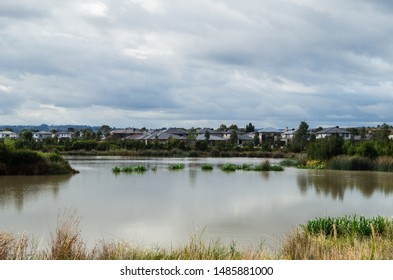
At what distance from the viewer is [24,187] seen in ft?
56.5

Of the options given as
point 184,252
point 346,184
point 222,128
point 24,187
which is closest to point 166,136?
point 222,128

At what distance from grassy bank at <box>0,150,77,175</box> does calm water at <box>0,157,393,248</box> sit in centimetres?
120

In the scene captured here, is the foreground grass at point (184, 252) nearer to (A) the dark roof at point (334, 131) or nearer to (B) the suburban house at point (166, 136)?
(B) the suburban house at point (166, 136)

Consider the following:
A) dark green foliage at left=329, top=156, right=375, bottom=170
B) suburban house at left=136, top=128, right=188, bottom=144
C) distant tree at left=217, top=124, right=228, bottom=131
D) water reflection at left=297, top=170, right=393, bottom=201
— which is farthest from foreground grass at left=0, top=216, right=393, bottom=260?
distant tree at left=217, top=124, right=228, bottom=131

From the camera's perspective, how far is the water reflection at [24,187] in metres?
13.9

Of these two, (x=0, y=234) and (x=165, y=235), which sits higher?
(x=0, y=234)

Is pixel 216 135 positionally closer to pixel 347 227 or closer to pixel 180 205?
pixel 180 205

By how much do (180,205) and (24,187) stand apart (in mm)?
6608

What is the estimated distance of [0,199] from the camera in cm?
1409

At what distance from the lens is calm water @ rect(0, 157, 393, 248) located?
9570 mm

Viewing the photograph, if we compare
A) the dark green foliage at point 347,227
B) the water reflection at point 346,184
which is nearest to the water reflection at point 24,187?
the dark green foliage at point 347,227

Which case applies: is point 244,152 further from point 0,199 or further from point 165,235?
point 165,235
